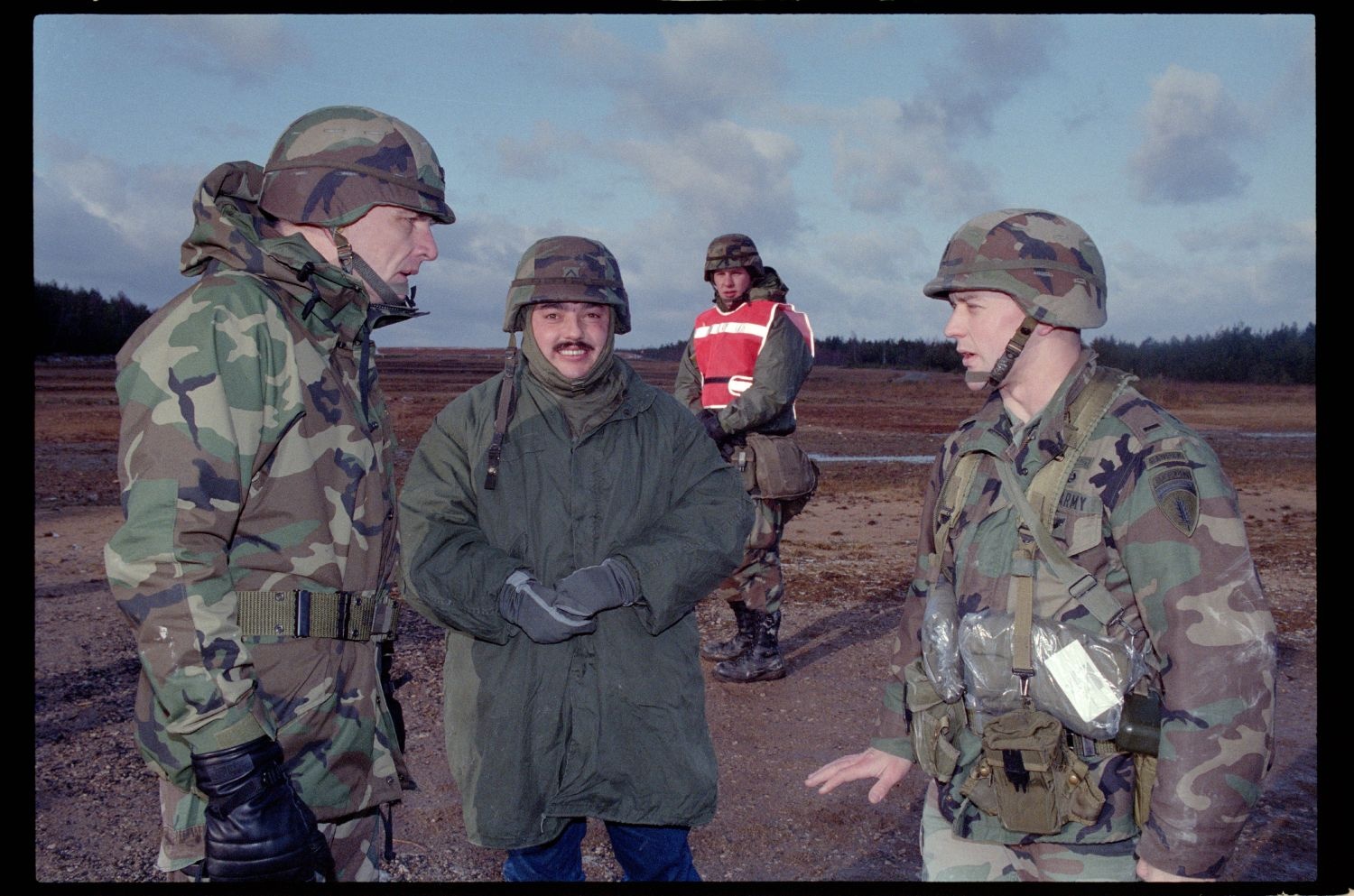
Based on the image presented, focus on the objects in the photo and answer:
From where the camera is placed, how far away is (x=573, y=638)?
313 centimetres

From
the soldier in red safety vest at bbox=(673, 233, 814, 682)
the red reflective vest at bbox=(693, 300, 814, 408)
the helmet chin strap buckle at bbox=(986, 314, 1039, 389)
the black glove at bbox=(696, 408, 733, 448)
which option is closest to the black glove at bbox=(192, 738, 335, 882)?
the helmet chin strap buckle at bbox=(986, 314, 1039, 389)

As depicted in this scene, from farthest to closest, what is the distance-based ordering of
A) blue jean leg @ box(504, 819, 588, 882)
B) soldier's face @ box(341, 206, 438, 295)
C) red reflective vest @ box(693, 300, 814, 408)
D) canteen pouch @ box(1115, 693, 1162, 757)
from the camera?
red reflective vest @ box(693, 300, 814, 408) < blue jean leg @ box(504, 819, 588, 882) < soldier's face @ box(341, 206, 438, 295) < canteen pouch @ box(1115, 693, 1162, 757)

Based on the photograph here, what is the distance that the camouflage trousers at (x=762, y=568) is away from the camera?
21.8 feet

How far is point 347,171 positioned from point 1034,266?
5.90 feet

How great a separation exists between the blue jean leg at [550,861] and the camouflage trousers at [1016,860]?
3.47 feet

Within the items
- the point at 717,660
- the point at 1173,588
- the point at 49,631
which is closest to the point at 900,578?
the point at 717,660

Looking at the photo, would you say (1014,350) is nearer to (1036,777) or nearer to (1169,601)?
(1169,601)

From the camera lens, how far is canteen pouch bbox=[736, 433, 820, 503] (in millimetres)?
6629

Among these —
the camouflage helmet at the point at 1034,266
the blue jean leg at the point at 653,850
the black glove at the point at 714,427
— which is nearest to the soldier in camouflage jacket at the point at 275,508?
the blue jean leg at the point at 653,850

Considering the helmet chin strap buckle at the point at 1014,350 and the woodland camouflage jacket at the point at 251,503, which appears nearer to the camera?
the woodland camouflage jacket at the point at 251,503

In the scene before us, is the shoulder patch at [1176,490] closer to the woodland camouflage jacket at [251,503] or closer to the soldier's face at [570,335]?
the soldier's face at [570,335]

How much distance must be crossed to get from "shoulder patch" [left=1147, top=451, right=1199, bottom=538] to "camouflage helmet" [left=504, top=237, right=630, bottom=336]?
168 cm

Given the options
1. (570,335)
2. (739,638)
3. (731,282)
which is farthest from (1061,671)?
(731,282)

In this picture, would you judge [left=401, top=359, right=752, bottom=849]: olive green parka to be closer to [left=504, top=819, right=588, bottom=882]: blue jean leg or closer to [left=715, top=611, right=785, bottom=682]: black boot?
[left=504, top=819, right=588, bottom=882]: blue jean leg
